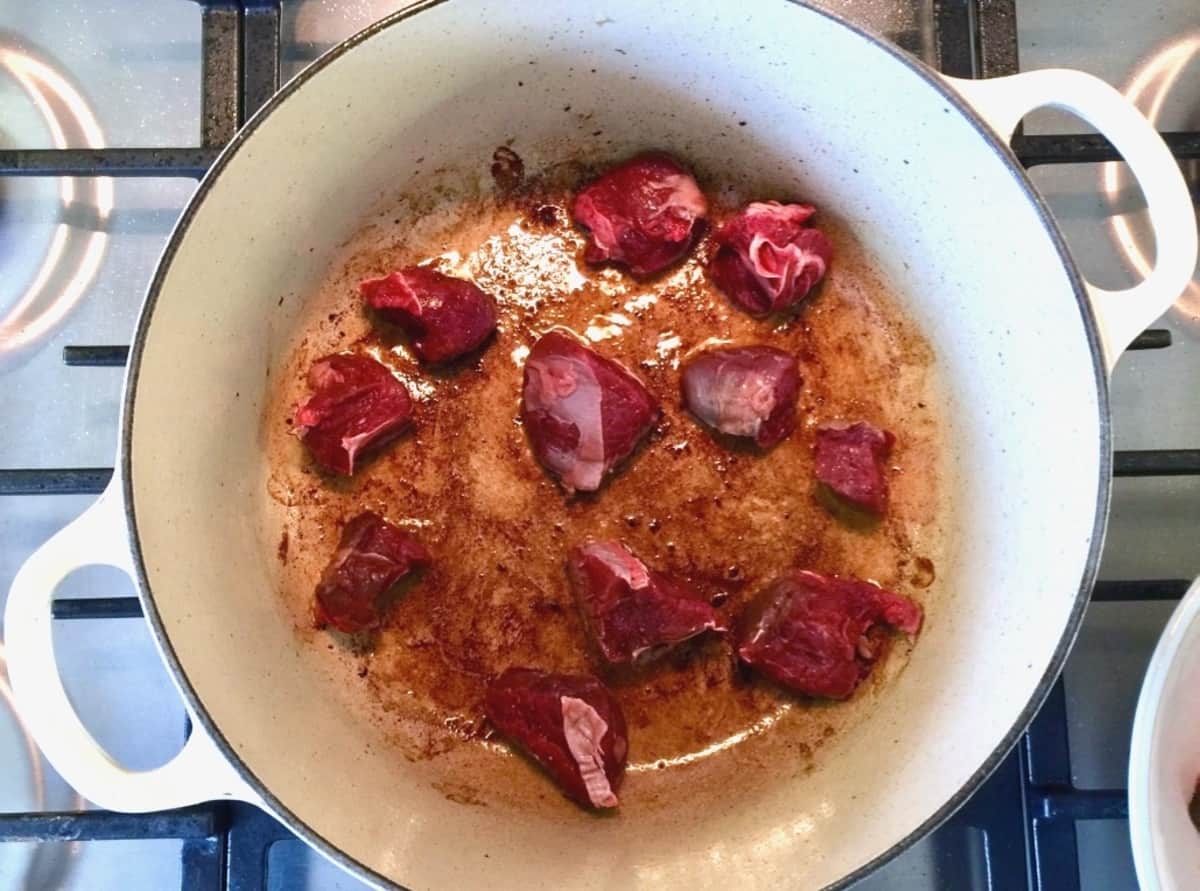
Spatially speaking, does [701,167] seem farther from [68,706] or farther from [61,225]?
[68,706]

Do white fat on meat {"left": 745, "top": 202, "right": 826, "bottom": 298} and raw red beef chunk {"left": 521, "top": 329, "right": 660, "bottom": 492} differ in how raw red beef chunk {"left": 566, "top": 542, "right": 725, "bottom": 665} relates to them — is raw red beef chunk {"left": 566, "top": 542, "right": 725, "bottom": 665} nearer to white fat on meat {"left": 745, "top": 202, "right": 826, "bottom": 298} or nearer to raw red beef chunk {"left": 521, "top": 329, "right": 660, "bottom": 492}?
raw red beef chunk {"left": 521, "top": 329, "right": 660, "bottom": 492}

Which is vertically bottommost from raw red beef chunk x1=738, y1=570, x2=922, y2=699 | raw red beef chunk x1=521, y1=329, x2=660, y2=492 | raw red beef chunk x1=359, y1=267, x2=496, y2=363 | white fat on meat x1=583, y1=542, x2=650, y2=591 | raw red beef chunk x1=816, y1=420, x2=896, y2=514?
raw red beef chunk x1=738, y1=570, x2=922, y2=699

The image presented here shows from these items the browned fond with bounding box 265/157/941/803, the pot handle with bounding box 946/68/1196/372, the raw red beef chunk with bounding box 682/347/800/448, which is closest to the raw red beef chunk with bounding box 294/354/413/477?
the browned fond with bounding box 265/157/941/803

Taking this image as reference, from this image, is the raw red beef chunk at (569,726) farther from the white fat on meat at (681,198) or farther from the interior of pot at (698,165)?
the white fat on meat at (681,198)

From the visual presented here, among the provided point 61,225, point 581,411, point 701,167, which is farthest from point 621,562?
point 61,225

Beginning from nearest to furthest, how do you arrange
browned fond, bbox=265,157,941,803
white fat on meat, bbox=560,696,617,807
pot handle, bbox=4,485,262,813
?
pot handle, bbox=4,485,262,813 → white fat on meat, bbox=560,696,617,807 → browned fond, bbox=265,157,941,803

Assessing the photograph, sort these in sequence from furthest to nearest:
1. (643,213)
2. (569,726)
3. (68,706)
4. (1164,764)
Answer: (643,213), (569,726), (1164,764), (68,706)
